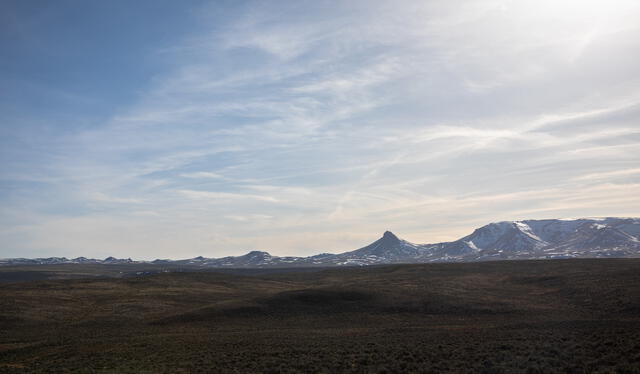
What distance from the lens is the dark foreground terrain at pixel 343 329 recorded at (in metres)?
30.7

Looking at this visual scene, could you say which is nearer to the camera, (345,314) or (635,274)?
(345,314)

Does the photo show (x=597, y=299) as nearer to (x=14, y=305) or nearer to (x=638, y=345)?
(x=638, y=345)

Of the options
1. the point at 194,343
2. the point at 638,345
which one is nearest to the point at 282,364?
the point at 194,343

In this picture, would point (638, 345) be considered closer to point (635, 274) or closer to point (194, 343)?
point (194, 343)

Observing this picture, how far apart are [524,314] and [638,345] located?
94.0 ft

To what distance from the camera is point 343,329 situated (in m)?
51.3

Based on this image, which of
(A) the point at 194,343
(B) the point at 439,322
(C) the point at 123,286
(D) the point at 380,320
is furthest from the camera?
(C) the point at 123,286

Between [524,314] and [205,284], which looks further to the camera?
[205,284]

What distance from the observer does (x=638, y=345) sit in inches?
1129

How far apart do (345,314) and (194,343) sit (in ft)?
92.2

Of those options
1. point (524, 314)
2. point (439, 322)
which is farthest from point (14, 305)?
point (524, 314)

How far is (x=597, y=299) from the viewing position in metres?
59.9

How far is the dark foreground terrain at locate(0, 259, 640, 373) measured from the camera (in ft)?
101

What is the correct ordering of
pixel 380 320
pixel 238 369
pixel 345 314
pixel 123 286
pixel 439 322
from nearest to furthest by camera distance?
pixel 238 369 < pixel 439 322 < pixel 380 320 < pixel 345 314 < pixel 123 286
